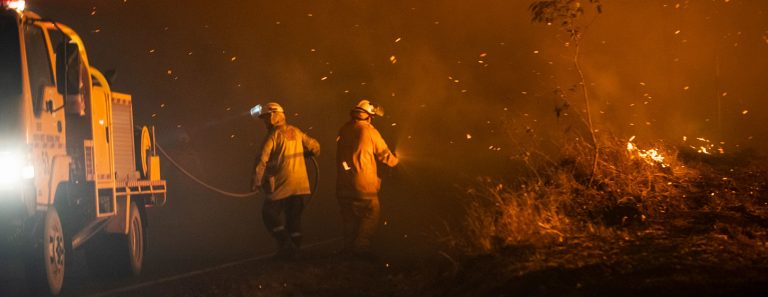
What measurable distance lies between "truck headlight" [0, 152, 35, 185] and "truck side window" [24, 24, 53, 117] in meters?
0.68

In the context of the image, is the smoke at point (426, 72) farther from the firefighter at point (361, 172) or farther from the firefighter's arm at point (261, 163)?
the firefighter at point (361, 172)

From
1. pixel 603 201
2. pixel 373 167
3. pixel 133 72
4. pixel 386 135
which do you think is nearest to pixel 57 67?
pixel 373 167

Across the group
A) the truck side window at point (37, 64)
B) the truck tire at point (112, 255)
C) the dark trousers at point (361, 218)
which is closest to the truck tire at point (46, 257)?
the truck side window at point (37, 64)

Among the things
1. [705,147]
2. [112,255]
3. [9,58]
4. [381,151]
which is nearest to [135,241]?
[112,255]

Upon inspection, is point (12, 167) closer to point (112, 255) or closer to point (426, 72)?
point (112, 255)

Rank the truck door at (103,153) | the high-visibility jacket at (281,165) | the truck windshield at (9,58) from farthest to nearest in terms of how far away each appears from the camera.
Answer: the high-visibility jacket at (281,165)
the truck door at (103,153)
the truck windshield at (9,58)

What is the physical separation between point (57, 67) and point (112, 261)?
10.9ft

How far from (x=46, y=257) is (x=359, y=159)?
164 inches

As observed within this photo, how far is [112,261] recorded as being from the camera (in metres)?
13.3

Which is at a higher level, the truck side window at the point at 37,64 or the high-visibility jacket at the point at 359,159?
the truck side window at the point at 37,64

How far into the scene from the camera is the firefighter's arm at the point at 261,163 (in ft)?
42.9

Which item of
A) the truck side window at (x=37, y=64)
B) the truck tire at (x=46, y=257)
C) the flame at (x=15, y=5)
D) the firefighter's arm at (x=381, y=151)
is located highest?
the flame at (x=15, y=5)

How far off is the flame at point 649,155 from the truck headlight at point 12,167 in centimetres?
595

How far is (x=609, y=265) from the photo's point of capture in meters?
8.21
